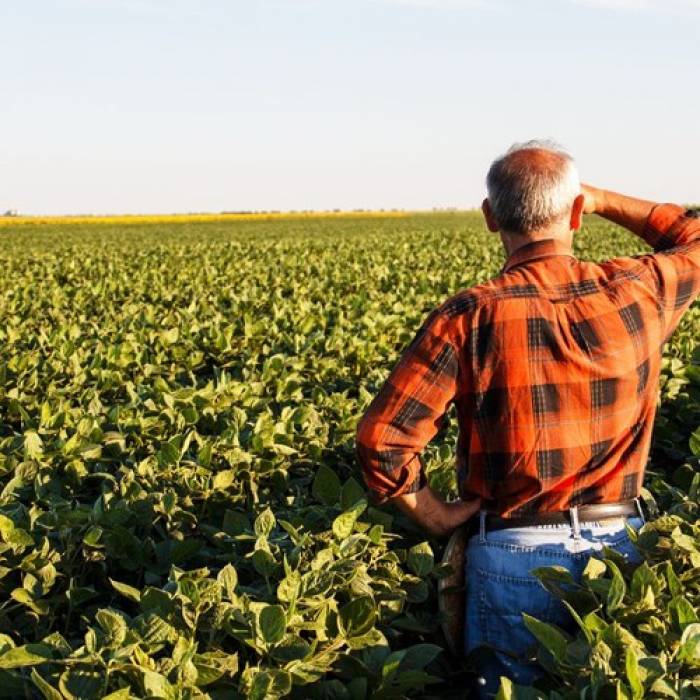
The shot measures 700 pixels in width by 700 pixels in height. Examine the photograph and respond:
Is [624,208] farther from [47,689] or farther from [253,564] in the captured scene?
[47,689]

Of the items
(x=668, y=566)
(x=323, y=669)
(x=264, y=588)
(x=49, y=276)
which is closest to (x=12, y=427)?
(x=264, y=588)

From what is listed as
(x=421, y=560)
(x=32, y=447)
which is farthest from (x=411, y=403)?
(x=32, y=447)

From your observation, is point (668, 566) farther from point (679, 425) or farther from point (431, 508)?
point (679, 425)

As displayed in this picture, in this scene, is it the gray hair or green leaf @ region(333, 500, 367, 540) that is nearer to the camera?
the gray hair

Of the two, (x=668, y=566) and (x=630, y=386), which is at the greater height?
(x=630, y=386)

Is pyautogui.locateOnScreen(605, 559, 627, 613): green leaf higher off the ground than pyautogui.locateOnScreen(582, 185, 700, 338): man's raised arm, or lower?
lower

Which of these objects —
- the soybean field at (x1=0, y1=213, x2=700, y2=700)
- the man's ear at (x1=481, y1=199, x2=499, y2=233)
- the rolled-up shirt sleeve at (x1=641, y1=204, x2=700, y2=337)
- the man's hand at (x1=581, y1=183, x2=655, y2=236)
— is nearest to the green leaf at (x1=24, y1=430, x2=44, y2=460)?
the soybean field at (x1=0, y1=213, x2=700, y2=700)

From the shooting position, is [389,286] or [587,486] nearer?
[587,486]

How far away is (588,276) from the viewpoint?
261cm

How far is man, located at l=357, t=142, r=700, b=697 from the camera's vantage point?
252cm

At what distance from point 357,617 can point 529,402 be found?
752 millimetres

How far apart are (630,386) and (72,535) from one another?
1958 millimetres

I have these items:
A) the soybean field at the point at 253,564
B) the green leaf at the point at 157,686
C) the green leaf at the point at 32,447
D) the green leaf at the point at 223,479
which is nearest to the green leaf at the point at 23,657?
the soybean field at the point at 253,564

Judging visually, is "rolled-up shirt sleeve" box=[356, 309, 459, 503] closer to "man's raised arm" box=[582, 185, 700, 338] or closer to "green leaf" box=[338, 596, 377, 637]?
"green leaf" box=[338, 596, 377, 637]
